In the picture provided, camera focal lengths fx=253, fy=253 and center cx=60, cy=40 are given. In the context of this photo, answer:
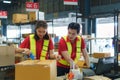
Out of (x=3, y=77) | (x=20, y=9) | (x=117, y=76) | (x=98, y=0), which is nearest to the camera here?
(x=3, y=77)

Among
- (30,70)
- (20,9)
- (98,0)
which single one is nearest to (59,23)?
(98,0)

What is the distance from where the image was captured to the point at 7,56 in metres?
2.96

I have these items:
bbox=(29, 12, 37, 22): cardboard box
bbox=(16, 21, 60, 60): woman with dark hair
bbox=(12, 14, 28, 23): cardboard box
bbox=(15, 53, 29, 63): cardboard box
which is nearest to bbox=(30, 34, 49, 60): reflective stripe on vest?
bbox=(16, 21, 60, 60): woman with dark hair

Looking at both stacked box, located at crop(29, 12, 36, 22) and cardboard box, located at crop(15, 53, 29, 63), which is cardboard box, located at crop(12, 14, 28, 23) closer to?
stacked box, located at crop(29, 12, 36, 22)

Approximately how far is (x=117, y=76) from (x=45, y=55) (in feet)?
5.71

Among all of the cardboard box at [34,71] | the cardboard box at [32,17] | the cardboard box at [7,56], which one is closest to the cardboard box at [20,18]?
the cardboard box at [32,17]

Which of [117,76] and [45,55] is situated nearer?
[45,55]

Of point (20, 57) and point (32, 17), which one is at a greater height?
point (32, 17)

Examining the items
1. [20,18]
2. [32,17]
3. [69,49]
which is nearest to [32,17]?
[32,17]

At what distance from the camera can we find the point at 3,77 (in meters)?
2.81

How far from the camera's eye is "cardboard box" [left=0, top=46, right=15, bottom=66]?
2912 mm

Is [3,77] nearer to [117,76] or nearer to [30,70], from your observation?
[30,70]

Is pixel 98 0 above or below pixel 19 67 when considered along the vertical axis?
above

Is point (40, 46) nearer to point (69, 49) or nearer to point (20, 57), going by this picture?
point (20, 57)
